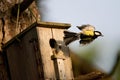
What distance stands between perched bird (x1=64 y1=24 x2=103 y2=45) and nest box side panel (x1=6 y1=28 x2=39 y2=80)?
0.28 metres

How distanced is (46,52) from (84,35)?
0.35m

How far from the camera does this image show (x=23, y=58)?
17.7 ft

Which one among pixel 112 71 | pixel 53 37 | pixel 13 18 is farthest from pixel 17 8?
pixel 112 71

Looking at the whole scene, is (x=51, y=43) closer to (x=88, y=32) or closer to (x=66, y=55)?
(x=66, y=55)

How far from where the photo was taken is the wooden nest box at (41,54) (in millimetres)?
5199

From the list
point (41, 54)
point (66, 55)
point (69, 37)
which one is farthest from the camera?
point (69, 37)

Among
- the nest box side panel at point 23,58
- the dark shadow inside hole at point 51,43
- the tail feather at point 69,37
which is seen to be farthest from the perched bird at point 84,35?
the nest box side panel at point 23,58

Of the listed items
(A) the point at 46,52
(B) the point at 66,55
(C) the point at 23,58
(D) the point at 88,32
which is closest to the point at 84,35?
(D) the point at 88,32

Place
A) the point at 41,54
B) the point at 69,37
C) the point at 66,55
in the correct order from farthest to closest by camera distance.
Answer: the point at 69,37 < the point at 66,55 < the point at 41,54

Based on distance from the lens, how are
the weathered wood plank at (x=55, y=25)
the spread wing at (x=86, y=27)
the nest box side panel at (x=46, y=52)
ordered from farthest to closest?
the spread wing at (x=86, y=27) < the weathered wood plank at (x=55, y=25) < the nest box side panel at (x=46, y=52)

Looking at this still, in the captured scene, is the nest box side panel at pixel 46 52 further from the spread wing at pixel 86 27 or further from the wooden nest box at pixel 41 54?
the spread wing at pixel 86 27

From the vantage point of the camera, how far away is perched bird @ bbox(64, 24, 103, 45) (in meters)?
5.40

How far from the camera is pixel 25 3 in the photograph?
5652 mm

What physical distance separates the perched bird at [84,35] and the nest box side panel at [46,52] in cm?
19
